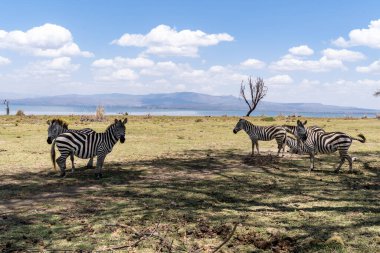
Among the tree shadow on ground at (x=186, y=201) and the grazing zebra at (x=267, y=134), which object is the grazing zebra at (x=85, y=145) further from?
the grazing zebra at (x=267, y=134)

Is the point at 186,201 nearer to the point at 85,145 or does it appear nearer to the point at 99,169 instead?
the point at 99,169

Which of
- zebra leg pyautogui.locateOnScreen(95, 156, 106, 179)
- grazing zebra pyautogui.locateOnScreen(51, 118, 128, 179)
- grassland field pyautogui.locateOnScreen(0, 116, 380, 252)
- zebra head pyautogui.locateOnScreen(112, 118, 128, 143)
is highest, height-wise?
zebra head pyautogui.locateOnScreen(112, 118, 128, 143)

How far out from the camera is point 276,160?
16484mm

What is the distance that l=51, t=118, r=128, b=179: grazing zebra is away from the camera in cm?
1276

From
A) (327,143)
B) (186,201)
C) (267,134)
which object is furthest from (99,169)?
(267,134)

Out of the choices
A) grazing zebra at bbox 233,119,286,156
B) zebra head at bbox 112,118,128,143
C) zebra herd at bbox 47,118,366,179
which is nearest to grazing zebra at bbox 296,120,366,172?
zebra herd at bbox 47,118,366,179

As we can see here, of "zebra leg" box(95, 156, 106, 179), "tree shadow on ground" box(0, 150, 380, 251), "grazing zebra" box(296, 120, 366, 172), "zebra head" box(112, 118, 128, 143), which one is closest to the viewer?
"tree shadow on ground" box(0, 150, 380, 251)

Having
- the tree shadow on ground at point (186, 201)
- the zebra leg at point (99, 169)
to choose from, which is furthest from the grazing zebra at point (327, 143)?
the zebra leg at point (99, 169)

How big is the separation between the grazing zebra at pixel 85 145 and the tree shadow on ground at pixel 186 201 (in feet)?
2.02

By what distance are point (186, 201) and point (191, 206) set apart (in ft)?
1.69

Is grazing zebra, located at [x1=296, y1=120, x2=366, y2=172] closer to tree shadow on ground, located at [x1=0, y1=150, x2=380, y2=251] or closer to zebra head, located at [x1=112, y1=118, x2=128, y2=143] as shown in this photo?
tree shadow on ground, located at [x1=0, y1=150, x2=380, y2=251]

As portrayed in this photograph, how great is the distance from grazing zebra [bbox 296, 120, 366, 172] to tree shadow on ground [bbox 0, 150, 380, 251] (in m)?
0.87

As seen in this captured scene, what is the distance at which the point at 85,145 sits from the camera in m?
12.9

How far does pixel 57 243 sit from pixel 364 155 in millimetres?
16134
